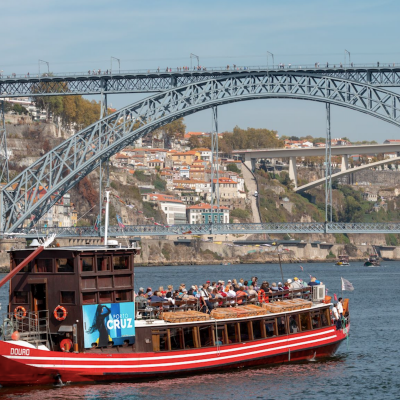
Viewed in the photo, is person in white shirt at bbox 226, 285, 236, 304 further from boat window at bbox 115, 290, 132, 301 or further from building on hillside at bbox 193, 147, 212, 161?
building on hillside at bbox 193, 147, 212, 161

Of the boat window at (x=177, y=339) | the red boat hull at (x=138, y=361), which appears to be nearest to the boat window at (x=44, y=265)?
the red boat hull at (x=138, y=361)

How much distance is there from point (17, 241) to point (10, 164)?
38.2 m

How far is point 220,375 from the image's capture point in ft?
82.3

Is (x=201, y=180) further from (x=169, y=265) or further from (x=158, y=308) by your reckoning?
(x=158, y=308)

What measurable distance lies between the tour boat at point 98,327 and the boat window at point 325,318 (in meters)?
3.29

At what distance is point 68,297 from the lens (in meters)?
23.4

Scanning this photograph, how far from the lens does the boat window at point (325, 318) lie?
28.6 meters

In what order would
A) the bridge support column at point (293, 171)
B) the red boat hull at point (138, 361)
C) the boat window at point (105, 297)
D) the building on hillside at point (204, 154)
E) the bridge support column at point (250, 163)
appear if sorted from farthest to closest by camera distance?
1. the building on hillside at point (204, 154)
2. the bridge support column at point (293, 171)
3. the bridge support column at point (250, 163)
4. the boat window at point (105, 297)
5. the red boat hull at point (138, 361)

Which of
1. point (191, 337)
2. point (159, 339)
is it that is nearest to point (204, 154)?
point (191, 337)

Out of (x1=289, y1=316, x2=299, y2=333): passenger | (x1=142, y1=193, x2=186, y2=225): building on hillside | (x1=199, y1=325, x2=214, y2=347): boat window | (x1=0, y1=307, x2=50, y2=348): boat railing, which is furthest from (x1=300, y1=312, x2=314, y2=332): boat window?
(x1=142, y1=193, x2=186, y2=225): building on hillside

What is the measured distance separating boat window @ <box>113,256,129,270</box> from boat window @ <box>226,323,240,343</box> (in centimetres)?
351

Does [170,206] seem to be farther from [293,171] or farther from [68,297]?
[68,297]

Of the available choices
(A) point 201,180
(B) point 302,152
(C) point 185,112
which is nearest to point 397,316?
(C) point 185,112

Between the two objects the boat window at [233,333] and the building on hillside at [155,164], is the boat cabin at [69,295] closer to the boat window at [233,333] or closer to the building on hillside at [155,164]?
the boat window at [233,333]
